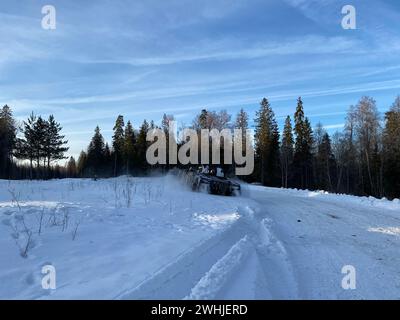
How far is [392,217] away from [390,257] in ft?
20.1

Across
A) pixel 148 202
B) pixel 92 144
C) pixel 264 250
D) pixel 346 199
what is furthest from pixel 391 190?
pixel 92 144

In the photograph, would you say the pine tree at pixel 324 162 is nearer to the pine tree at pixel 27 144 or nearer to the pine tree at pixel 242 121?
the pine tree at pixel 242 121

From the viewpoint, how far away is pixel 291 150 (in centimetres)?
6022

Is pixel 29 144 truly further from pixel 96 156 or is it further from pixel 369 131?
pixel 369 131

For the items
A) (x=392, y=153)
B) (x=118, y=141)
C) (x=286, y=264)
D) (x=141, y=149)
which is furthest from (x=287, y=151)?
(x=286, y=264)

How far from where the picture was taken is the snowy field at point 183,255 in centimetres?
464

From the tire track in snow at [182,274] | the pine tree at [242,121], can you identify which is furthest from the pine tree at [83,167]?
the tire track in snow at [182,274]

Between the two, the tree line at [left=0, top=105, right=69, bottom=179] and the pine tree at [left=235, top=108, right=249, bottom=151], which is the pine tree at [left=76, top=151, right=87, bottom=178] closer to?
the tree line at [left=0, top=105, right=69, bottom=179]

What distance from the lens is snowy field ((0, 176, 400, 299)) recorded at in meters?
4.64

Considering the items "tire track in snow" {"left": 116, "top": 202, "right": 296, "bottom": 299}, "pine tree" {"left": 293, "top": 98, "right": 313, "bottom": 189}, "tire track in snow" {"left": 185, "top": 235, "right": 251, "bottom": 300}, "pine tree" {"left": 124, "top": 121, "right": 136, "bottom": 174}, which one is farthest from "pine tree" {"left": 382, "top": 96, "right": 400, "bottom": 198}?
"tire track in snow" {"left": 185, "top": 235, "right": 251, "bottom": 300}

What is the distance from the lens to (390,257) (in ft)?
22.5

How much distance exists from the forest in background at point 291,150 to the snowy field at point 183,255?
1619 inches

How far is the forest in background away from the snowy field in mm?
41131

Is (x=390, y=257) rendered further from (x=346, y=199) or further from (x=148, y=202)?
(x=346, y=199)
